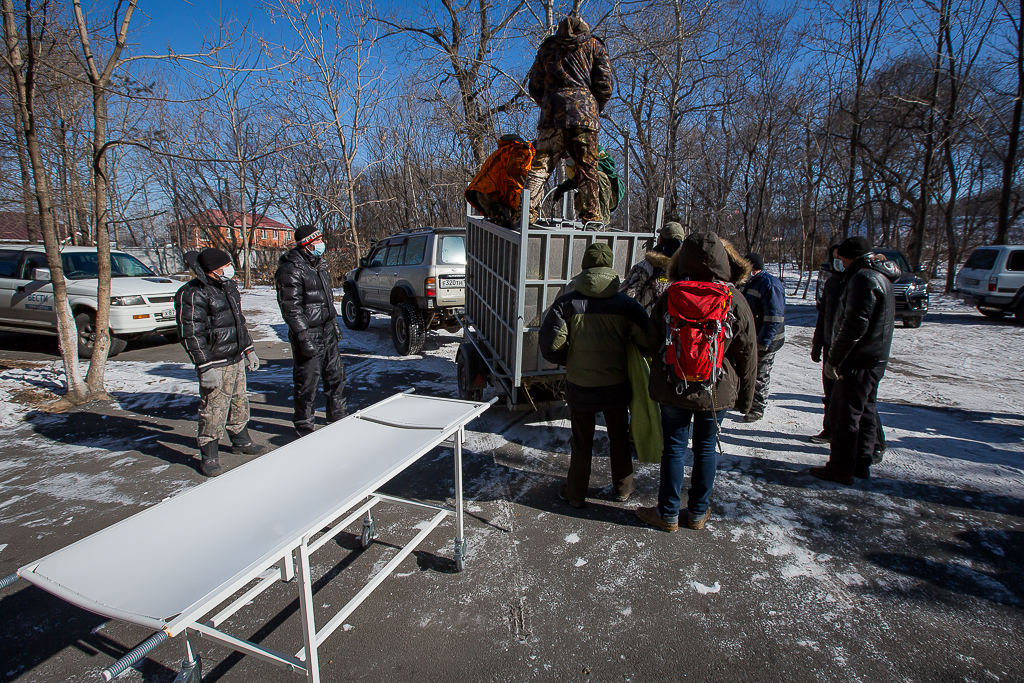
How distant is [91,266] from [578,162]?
8.87 metres

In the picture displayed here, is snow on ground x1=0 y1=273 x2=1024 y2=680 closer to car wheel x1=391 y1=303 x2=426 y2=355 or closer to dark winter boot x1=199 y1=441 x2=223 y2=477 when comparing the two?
dark winter boot x1=199 y1=441 x2=223 y2=477

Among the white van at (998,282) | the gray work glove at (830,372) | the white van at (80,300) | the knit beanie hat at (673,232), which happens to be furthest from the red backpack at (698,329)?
the white van at (998,282)

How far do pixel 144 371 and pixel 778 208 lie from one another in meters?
27.1

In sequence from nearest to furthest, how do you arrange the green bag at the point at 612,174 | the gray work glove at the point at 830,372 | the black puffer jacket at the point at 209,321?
the gray work glove at the point at 830,372, the black puffer jacket at the point at 209,321, the green bag at the point at 612,174

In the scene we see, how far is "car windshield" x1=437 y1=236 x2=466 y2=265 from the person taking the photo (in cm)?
773

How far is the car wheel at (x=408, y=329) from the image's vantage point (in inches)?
307

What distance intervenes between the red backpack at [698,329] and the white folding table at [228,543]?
53.3 inches

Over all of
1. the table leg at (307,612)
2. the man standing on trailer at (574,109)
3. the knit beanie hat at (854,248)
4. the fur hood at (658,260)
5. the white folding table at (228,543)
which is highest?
the man standing on trailer at (574,109)

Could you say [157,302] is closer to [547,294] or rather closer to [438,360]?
[438,360]

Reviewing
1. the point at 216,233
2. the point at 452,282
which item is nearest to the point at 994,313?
the point at 452,282

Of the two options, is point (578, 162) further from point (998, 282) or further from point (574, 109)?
point (998, 282)

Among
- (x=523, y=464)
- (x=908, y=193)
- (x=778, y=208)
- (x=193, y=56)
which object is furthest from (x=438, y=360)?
(x=778, y=208)

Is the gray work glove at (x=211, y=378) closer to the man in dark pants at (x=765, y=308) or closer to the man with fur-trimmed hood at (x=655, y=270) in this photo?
the man with fur-trimmed hood at (x=655, y=270)

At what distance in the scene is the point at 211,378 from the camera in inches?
164
